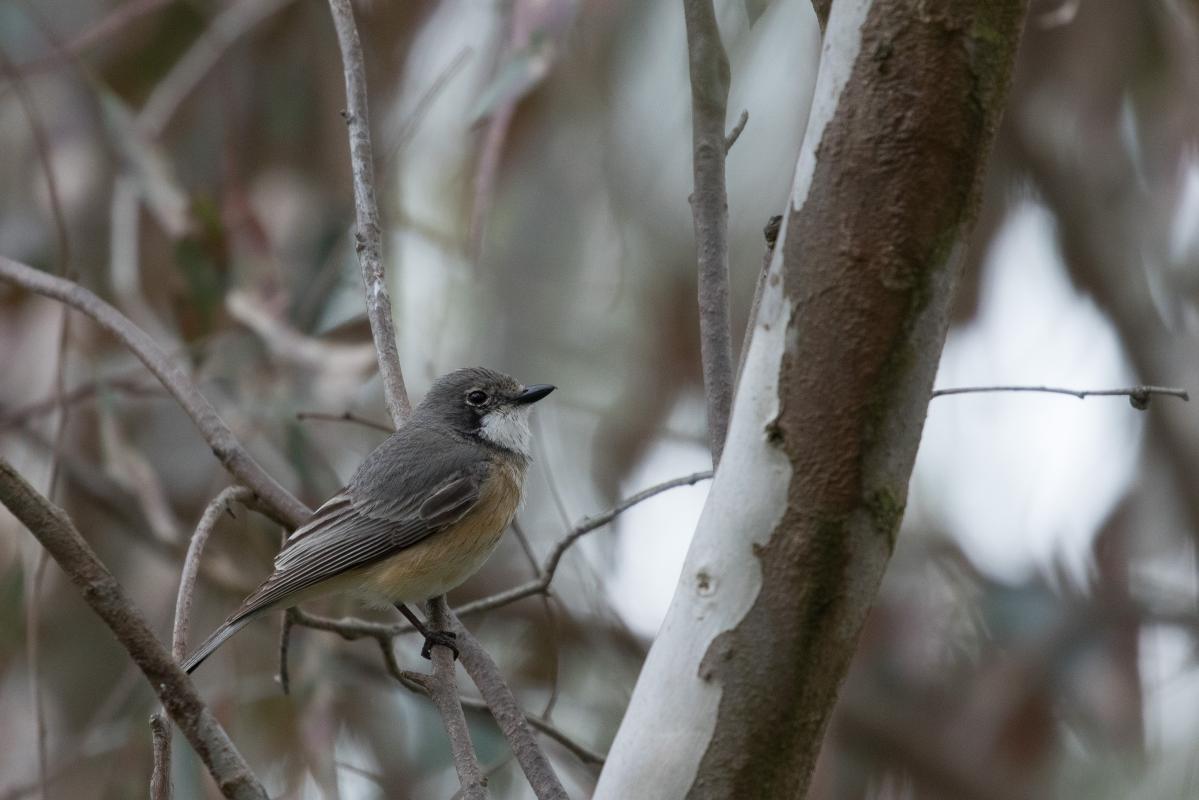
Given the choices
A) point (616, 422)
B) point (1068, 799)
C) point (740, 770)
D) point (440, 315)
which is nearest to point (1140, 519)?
point (1068, 799)

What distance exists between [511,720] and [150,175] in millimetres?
3255

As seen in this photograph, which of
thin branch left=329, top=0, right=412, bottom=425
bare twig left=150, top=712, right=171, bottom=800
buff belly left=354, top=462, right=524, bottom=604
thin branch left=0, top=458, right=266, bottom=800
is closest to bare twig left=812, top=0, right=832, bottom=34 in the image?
thin branch left=329, top=0, right=412, bottom=425

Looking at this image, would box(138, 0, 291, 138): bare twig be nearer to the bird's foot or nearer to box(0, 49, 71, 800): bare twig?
box(0, 49, 71, 800): bare twig

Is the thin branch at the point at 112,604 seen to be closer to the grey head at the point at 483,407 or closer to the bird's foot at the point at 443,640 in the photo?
the bird's foot at the point at 443,640

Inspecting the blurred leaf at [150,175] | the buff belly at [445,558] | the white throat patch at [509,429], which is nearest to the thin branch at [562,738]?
the buff belly at [445,558]

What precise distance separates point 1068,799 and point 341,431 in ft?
11.5

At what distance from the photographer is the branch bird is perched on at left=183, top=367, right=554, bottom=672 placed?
353 cm

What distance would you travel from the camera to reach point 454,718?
2562 millimetres

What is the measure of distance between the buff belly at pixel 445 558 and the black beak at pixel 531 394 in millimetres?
393

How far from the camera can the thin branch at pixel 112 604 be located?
5.80 feet

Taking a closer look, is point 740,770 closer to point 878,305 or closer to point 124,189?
point 878,305

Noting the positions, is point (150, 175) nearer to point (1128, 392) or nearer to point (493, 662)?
point (493, 662)

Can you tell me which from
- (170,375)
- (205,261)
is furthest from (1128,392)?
A: (205,261)

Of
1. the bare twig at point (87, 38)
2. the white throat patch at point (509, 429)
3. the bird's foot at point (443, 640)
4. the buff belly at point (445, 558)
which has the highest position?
the bare twig at point (87, 38)
